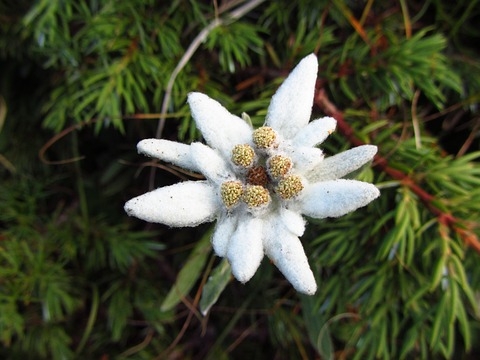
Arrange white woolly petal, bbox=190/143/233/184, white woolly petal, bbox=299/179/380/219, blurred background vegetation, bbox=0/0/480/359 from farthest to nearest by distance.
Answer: blurred background vegetation, bbox=0/0/480/359
white woolly petal, bbox=190/143/233/184
white woolly petal, bbox=299/179/380/219

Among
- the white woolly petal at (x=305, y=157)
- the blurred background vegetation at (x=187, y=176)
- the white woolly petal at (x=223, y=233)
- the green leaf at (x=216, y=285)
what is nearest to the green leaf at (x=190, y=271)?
the blurred background vegetation at (x=187, y=176)

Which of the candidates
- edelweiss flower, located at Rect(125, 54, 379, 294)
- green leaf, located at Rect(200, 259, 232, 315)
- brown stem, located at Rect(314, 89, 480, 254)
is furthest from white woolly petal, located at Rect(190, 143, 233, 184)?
brown stem, located at Rect(314, 89, 480, 254)

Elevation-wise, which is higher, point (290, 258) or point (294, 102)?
point (294, 102)

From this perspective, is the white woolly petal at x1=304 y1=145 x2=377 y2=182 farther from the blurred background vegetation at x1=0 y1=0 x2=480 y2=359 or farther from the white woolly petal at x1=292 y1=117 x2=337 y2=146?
the blurred background vegetation at x1=0 y1=0 x2=480 y2=359

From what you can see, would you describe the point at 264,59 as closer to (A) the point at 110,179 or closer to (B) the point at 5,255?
(A) the point at 110,179

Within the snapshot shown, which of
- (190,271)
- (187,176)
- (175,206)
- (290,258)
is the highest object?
(175,206)

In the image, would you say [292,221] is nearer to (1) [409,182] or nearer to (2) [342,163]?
(2) [342,163]

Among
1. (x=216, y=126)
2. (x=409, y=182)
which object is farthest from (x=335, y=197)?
(x=409, y=182)
